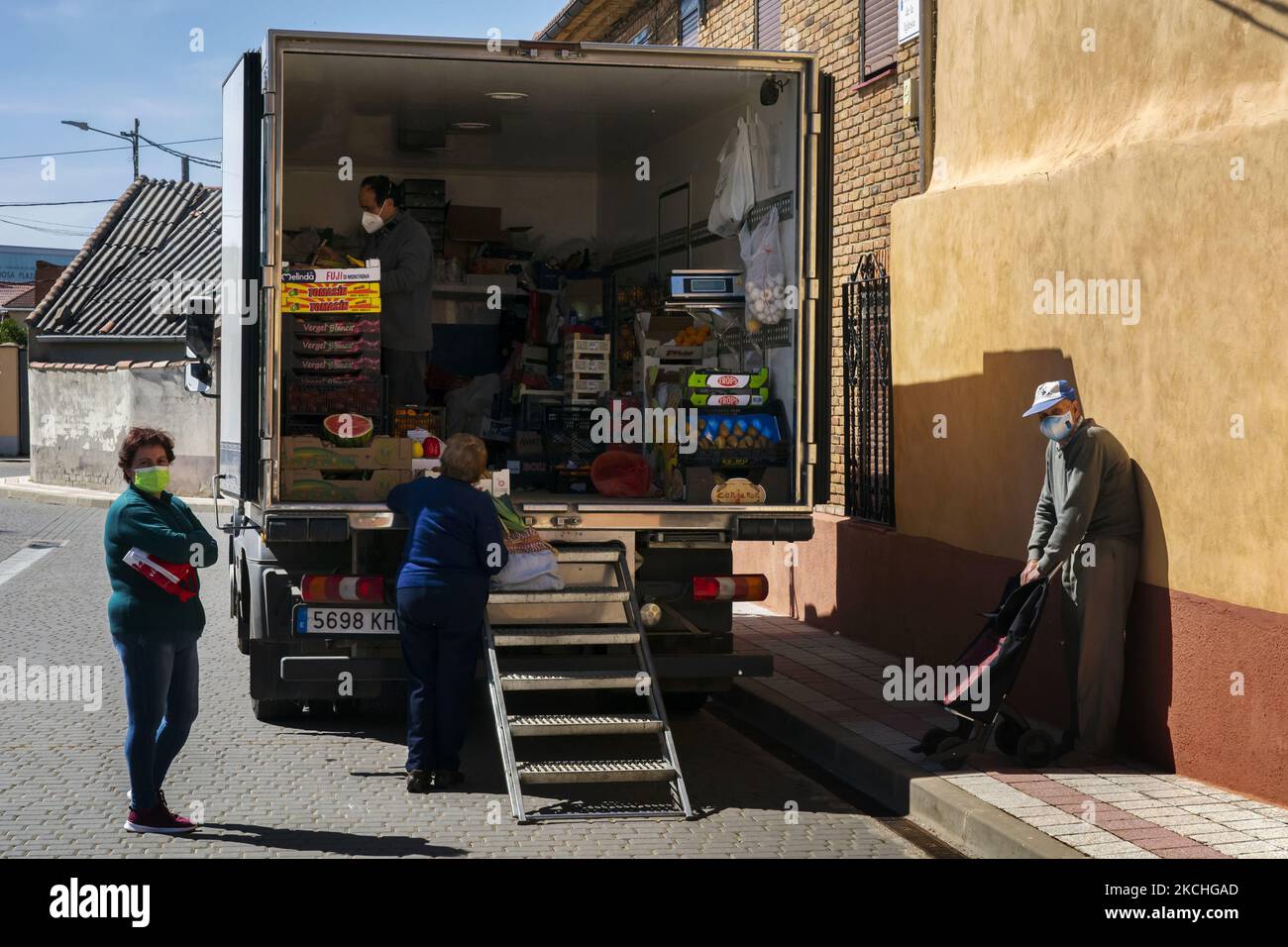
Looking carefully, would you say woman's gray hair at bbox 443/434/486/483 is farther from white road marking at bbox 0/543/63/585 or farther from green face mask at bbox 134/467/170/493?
white road marking at bbox 0/543/63/585

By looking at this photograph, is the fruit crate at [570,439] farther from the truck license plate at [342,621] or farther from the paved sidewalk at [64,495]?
the paved sidewalk at [64,495]

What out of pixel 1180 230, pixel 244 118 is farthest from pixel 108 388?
pixel 1180 230

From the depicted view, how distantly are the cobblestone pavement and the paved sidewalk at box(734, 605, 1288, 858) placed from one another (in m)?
0.48

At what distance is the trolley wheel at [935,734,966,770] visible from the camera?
750 cm

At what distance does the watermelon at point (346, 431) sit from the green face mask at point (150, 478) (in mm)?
1739

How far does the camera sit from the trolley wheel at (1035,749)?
7.54 metres

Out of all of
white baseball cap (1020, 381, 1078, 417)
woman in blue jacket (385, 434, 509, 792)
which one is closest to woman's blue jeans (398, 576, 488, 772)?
woman in blue jacket (385, 434, 509, 792)

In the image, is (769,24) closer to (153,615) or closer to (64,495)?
(153,615)

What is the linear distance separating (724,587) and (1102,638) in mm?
1984

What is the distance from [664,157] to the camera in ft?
36.4

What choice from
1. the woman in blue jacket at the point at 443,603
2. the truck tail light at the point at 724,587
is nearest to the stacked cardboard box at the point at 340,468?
the woman in blue jacket at the point at 443,603

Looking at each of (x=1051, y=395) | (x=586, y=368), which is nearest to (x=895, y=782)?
(x=1051, y=395)

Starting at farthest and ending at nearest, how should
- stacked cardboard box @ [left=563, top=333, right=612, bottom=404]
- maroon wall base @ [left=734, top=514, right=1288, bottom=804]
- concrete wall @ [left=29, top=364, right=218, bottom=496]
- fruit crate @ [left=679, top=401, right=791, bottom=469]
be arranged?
concrete wall @ [left=29, top=364, right=218, bottom=496]
stacked cardboard box @ [left=563, top=333, right=612, bottom=404]
fruit crate @ [left=679, top=401, right=791, bottom=469]
maroon wall base @ [left=734, top=514, right=1288, bottom=804]
